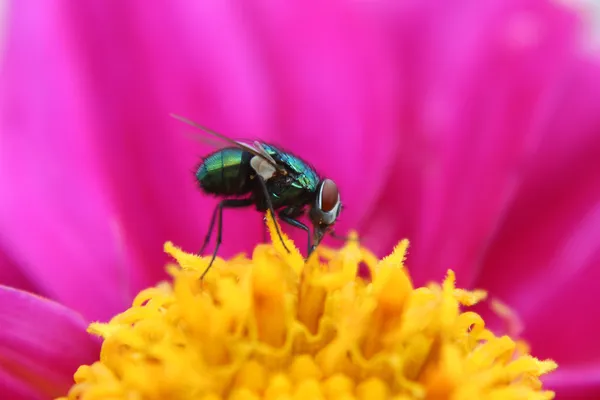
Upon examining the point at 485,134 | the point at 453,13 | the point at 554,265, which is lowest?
the point at 554,265

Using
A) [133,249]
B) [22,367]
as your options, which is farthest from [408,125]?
[22,367]

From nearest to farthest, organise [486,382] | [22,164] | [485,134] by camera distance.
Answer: [486,382], [22,164], [485,134]

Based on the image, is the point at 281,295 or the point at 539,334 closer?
the point at 281,295

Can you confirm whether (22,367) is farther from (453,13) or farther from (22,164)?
(453,13)

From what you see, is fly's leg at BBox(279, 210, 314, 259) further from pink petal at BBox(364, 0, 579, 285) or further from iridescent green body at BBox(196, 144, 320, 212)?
pink petal at BBox(364, 0, 579, 285)

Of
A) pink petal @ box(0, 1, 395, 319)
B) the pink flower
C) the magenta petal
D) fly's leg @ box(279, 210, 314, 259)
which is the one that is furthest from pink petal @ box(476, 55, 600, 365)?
the magenta petal

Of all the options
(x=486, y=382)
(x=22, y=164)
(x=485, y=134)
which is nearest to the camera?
(x=486, y=382)

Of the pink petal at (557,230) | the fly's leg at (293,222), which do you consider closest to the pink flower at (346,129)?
the pink petal at (557,230)
